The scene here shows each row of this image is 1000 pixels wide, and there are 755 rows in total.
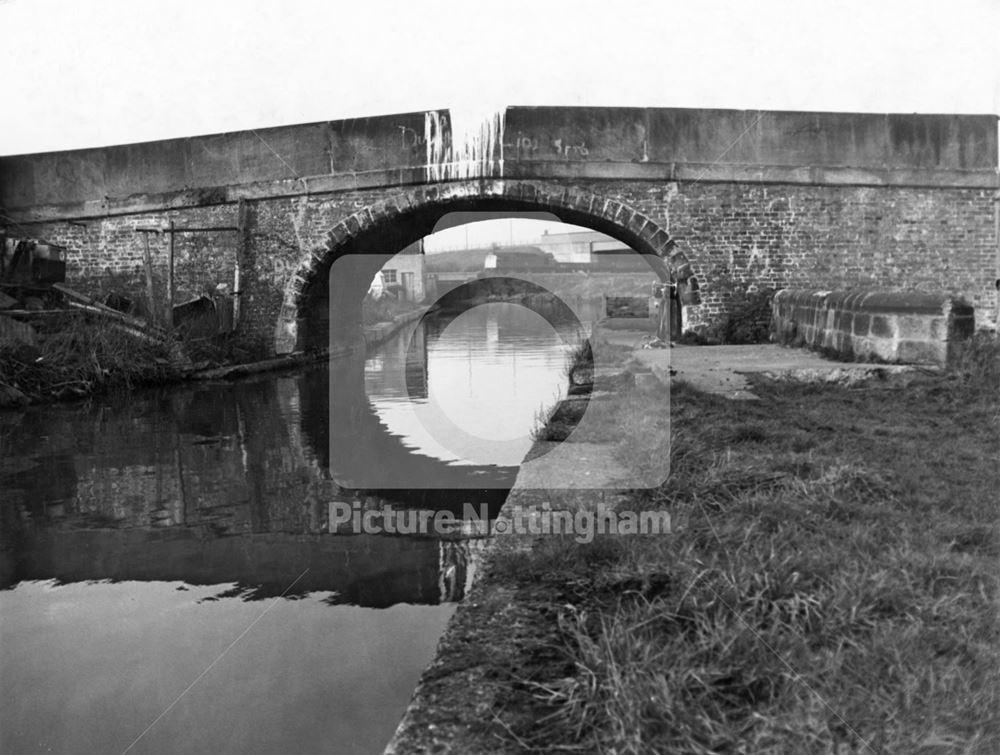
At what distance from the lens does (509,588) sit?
90.4 inches

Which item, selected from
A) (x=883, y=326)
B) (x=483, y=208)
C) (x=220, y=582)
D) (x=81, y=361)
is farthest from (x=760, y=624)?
(x=483, y=208)

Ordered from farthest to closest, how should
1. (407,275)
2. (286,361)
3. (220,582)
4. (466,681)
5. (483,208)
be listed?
1. (407,275)
2. (483,208)
3. (286,361)
4. (220,582)
5. (466,681)

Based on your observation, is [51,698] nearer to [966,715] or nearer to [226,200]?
[966,715]

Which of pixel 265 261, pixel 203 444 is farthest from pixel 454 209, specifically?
pixel 203 444

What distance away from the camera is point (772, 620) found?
1832mm

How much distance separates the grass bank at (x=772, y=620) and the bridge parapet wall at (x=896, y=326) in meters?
3.02

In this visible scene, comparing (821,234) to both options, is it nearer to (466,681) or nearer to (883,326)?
(883,326)

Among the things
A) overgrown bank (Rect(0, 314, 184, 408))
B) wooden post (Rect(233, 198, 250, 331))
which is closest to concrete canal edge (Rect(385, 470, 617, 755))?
overgrown bank (Rect(0, 314, 184, 408))

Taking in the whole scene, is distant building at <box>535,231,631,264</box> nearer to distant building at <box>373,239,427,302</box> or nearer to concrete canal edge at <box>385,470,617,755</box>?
distant building at <box>373,239,427,302</box>

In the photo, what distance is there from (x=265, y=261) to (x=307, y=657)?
1143cm

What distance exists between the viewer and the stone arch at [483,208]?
11992 mm

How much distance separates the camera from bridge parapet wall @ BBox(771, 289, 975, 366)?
19.0 feet

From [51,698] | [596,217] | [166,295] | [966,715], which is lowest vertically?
[51,698]

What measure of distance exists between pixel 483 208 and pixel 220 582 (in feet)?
33.5
